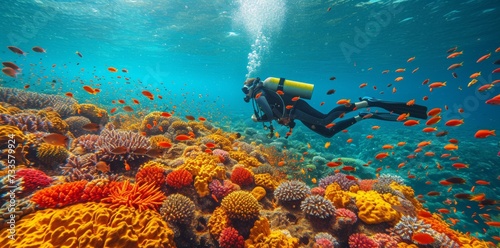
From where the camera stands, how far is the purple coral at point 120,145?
5.34 metres

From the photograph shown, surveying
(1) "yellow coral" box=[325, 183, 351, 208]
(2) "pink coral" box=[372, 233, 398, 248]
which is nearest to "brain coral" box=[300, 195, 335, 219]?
(1) "yellow coral" box=[325, 183, 351, 208]

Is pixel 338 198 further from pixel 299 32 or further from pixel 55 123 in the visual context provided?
pixel 299 32

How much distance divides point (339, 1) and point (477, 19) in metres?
13.5

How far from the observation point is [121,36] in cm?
3341

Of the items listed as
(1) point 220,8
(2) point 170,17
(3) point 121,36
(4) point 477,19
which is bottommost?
(4) point 477,19

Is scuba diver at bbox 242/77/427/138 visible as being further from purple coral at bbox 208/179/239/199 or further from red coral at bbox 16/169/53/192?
red coral at bbox 16/169/53/192

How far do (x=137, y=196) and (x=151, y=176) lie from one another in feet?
2.24

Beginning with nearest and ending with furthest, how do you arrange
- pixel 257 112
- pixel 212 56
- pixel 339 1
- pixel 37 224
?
1. pixel 37 224
2. pixel 257 112
3. pixel 339 1
4. pixel 212 56

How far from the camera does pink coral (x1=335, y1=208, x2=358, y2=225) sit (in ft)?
16.0

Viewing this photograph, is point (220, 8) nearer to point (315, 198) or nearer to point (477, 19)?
point (315, 198)

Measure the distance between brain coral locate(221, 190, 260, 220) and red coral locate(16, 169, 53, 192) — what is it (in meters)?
3.63

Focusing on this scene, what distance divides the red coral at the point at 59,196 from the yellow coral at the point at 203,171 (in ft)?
6.93

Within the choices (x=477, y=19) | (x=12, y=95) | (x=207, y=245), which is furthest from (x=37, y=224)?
(x=477, y=19)

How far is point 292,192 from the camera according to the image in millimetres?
5523
